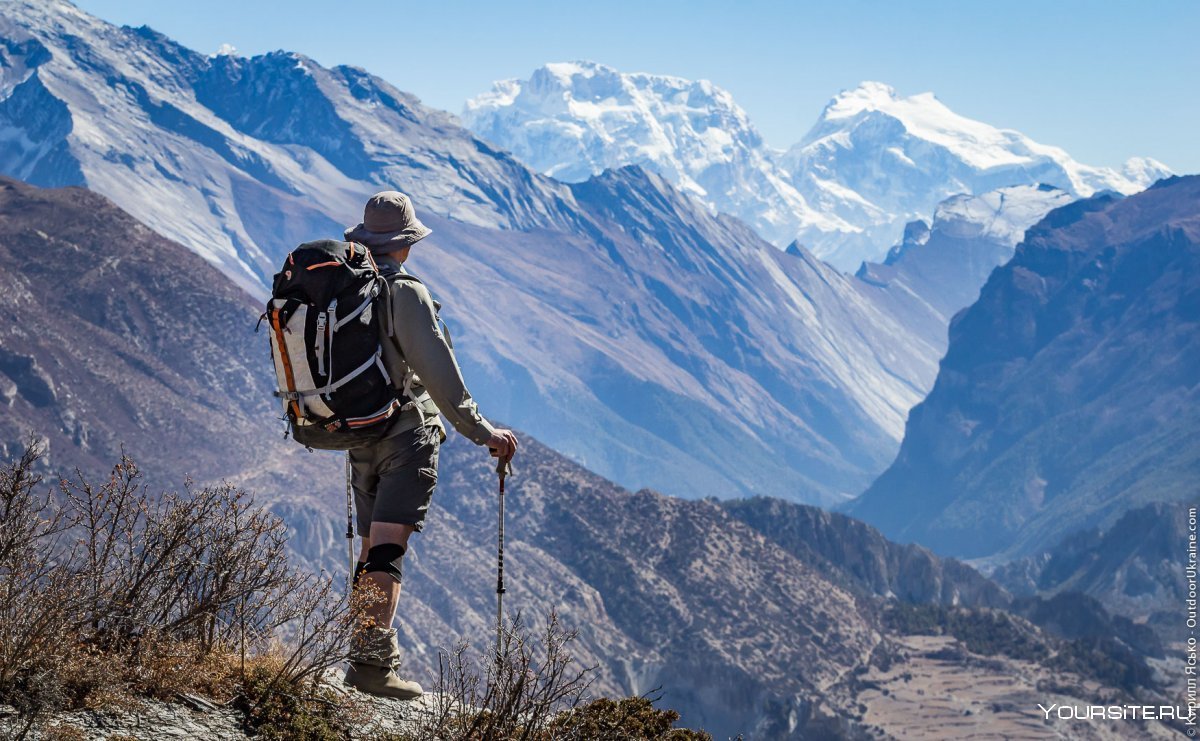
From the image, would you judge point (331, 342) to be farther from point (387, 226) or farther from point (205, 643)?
point (205, 643)

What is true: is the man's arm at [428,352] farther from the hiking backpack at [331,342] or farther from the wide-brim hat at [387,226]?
the wide-brim hat at [387,226]

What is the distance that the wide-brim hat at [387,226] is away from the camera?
10383 mm

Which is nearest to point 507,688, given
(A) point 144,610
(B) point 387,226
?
(A) point 144,610

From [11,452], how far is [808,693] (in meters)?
105

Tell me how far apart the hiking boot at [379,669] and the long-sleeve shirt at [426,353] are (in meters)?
1.55

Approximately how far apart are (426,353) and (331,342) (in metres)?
0.62

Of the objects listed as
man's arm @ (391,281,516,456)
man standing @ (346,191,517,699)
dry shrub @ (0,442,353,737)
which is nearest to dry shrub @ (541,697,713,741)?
man standing @ (346,191,517,699)

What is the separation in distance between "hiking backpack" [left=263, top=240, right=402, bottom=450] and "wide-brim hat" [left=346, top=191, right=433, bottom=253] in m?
0.48

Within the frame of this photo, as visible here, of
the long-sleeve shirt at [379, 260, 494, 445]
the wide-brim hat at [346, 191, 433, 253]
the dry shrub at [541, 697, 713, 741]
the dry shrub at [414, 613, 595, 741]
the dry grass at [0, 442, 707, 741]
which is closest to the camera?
the dry shrub at [414, 613, 595, 741]

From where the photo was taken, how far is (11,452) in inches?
7549

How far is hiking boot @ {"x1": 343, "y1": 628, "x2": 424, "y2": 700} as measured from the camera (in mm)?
10109

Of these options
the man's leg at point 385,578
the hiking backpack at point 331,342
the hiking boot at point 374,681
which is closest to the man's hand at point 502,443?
the hiking backpack at point 331,342

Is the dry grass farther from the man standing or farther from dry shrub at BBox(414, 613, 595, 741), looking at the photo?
the man standing

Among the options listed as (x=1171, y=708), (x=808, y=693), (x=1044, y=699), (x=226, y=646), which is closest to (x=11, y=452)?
(x=808, y=693)
